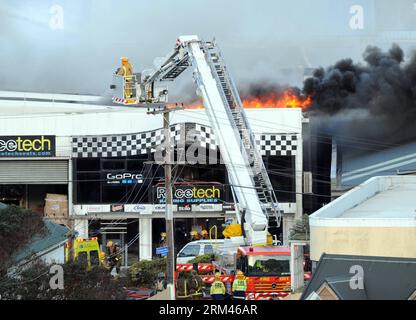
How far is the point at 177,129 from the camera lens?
22391mm

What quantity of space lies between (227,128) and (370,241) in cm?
699

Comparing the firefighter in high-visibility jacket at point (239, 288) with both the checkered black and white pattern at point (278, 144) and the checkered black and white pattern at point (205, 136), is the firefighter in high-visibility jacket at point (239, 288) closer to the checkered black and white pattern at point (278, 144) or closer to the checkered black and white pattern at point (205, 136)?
the checkered black and white pattern at point (205, 136)

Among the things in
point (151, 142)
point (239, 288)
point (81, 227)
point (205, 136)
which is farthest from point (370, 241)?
point (81, 227)

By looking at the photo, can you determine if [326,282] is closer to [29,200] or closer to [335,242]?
[335,242]

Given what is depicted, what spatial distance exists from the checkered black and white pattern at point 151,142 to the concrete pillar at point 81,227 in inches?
89.3

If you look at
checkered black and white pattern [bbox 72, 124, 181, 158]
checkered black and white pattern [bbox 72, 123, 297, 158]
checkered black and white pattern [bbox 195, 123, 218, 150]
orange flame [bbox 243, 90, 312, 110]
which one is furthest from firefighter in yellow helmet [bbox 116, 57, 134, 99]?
orange flame [bbox 243, 90, 312, 110]

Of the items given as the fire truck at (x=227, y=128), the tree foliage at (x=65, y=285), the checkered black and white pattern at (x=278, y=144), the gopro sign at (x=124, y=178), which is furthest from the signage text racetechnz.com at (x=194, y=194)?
the tree foliage at (x=65, y=285)

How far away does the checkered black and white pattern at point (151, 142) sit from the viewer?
879 inches

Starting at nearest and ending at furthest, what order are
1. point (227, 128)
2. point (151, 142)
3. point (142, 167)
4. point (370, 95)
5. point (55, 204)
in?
point (227, 128), point (370, 95), point (151, 142), point (142, 167), point (55, 204)

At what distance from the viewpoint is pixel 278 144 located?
2277 cm

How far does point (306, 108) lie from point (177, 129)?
467cm

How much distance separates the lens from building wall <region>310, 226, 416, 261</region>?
9.69 m

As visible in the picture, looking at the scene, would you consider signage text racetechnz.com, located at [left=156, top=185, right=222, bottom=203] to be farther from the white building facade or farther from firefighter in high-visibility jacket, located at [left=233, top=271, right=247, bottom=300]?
firefighter in high-visibility jacket, located at [left=233, top=271, right=247, bottom=300]

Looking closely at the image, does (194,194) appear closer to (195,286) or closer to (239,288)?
(195,286)
